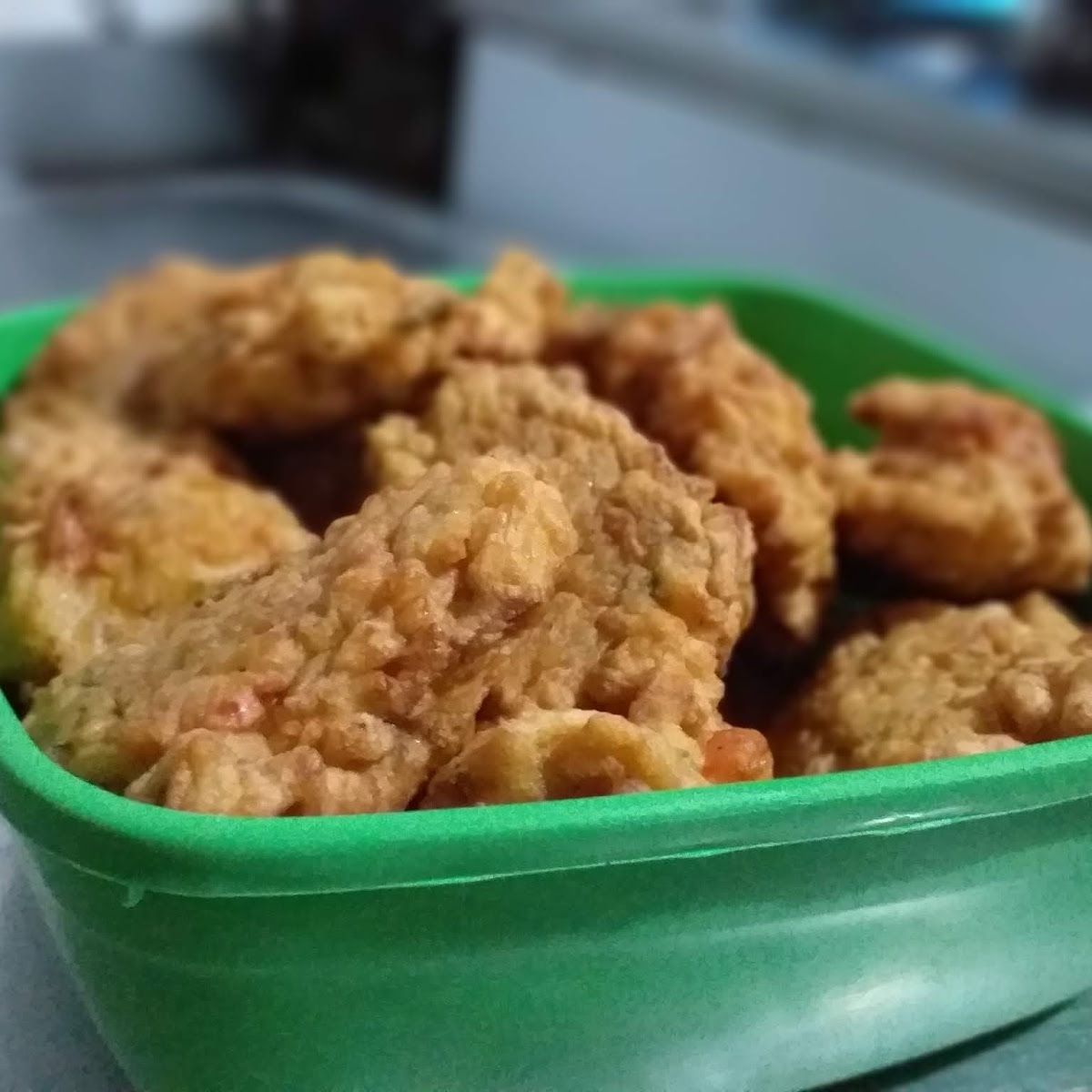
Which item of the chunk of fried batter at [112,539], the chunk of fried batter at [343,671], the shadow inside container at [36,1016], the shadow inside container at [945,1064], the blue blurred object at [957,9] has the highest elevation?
the chunk of fried batter at [343,671]

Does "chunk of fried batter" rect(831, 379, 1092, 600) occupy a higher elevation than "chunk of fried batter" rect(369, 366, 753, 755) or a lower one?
lower

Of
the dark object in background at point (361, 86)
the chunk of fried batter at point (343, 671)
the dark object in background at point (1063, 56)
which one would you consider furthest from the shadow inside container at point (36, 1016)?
the dark object in background at point (361, 86)

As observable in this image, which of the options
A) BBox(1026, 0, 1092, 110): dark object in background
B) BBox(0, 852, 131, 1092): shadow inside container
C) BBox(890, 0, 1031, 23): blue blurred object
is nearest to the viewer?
BBox(0, 852, 131, 1092): shadow inside container

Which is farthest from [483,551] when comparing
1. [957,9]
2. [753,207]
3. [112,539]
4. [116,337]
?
[957,9]

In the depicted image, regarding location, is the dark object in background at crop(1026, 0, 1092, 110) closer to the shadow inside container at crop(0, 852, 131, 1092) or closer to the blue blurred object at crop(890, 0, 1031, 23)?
the blue blurred object at crop(890, 0, 1031, 23)

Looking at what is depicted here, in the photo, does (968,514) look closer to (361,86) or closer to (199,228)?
(199,228)

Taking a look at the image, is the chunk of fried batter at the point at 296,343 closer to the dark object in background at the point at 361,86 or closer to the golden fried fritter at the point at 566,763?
the golden fried fritter at the point at 566,763

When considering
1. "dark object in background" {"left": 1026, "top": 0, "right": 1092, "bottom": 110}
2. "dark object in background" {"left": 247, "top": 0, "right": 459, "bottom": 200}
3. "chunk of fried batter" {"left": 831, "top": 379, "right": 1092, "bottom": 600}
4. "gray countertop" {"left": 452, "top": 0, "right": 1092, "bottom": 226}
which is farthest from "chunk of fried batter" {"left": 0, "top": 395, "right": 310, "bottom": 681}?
"dark object in background" {"left": 247, "top": 0, "right": 459, "bottom": 200}
